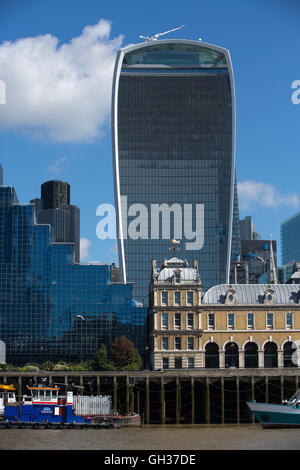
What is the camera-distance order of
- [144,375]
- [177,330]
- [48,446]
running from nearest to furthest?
1. [48,446]
2. [144,375]
3. [177,330]

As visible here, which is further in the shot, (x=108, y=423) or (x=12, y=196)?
(x=12, y=196)

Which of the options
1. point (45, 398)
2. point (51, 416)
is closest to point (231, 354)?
point (45, 398)

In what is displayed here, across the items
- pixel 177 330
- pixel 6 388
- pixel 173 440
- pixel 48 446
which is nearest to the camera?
pixel 48 446

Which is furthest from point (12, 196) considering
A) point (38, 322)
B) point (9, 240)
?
point (38, 322)

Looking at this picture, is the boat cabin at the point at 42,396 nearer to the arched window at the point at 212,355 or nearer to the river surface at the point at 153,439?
the river surface at the point at 153,439

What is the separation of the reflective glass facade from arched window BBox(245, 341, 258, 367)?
4188cm

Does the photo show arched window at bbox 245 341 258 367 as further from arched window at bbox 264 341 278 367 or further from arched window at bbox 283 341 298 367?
arched window at bbox 283 341 298 367

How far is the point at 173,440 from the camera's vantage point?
77.6m

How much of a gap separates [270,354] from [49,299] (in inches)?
2072

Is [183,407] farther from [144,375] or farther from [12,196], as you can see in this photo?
[12,196]

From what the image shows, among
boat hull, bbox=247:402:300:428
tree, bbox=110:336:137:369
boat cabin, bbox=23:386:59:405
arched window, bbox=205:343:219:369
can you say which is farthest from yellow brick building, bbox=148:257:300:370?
boat hull, bbox=247:402:300:428

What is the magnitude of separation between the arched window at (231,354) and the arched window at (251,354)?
1.54 m

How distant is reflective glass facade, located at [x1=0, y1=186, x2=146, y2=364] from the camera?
16025 cm

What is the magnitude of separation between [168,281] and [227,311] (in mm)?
10279
